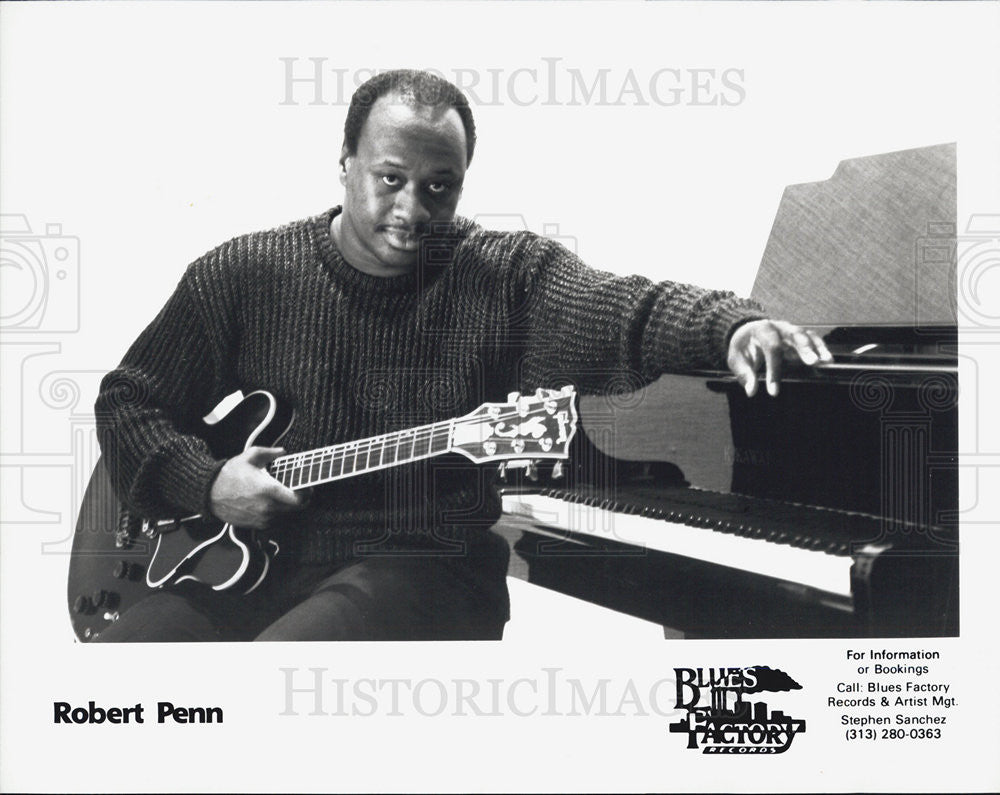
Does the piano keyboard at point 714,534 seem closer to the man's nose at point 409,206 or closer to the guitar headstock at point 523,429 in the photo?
the guitar headstock at point 523,429

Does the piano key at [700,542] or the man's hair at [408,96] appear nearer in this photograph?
the piano key at [700,542]

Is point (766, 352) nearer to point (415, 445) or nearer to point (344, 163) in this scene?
point (415, 445)

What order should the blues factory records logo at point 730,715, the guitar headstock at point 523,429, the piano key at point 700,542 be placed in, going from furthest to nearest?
the blues factory records logo at point 730,715 → the guitar headstock at point 523,429 → the piano key at point 700,542

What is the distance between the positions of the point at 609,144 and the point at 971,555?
101cm

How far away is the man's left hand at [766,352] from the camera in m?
1.50

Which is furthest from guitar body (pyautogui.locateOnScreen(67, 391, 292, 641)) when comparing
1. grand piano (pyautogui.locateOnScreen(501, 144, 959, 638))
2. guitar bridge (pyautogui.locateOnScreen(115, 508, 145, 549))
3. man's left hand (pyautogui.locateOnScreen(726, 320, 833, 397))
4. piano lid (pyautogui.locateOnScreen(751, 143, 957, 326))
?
piano lid (pyautogui.locateOnScreen(751, 143, 957, 326))

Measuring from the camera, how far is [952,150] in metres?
1.71

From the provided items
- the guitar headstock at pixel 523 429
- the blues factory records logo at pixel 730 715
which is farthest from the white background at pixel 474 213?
the guitar headstock at pixel 523 429

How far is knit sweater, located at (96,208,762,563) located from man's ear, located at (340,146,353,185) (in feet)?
0.23

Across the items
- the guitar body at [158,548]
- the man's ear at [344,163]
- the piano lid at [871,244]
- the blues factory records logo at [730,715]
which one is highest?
the man's ear at [344,163]

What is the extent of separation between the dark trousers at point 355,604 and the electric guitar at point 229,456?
0.04 metres

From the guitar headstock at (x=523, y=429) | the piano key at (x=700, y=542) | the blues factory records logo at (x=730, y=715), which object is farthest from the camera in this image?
the blues factory records logo at (x=730, y=715)

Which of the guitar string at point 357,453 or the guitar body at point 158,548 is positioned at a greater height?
the guitar string at point 357,453

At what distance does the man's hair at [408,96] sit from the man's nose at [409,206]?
0.38 ft
